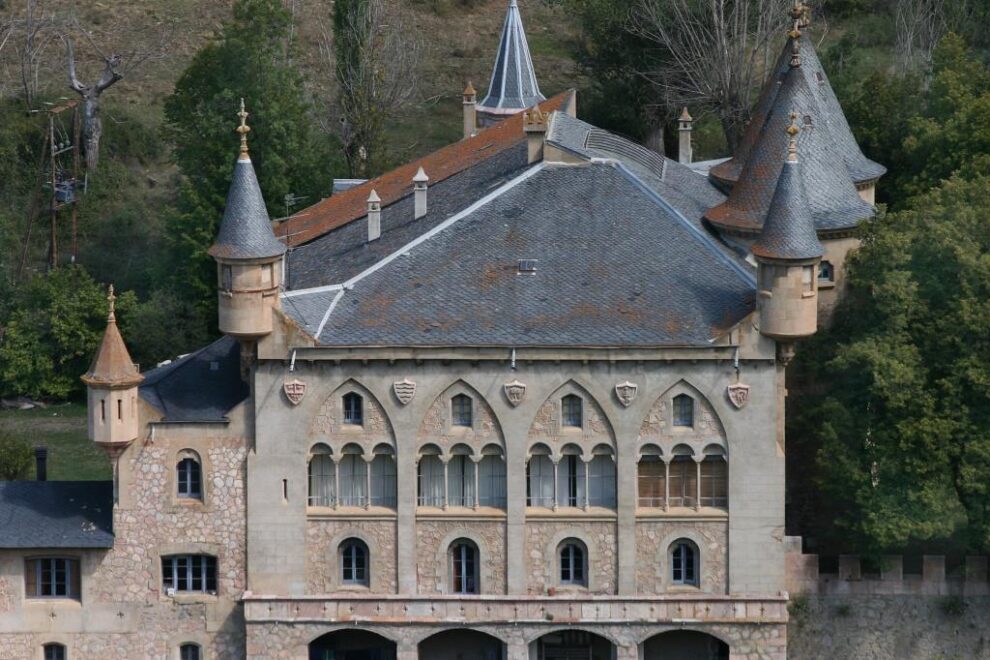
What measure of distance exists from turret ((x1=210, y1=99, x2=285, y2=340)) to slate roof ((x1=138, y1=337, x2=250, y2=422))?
3104 mm

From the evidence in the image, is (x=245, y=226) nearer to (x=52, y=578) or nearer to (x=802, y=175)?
(x=52, y=578)

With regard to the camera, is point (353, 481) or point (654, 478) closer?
point (654, 478)

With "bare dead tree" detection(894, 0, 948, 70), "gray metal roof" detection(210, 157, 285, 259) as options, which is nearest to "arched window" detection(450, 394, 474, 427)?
"gray metal roof" detection(210, 157, 285, 259)

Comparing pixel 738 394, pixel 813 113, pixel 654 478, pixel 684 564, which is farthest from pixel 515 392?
pixel 813 113

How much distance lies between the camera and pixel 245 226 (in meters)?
86.6

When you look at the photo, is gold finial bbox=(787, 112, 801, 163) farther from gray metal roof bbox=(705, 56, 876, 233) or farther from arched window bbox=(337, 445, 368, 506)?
arched window bbox=(337, 445, 368, 506)

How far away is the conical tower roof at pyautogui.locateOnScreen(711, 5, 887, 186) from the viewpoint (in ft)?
325

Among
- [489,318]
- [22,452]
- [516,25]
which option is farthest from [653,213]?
[516,25]

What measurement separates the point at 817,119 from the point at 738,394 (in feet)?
51.7

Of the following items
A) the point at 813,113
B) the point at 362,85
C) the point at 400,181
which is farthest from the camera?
the point at 362,85

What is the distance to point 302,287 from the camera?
93.6 m

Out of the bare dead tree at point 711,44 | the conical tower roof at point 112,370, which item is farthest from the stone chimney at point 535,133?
the bare dead tree at point 711,44

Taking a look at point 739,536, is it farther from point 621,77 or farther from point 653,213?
point 621,77

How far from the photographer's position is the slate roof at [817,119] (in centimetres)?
9906
